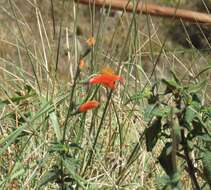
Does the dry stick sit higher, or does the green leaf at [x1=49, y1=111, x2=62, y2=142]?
the dry stick

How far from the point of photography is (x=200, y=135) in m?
1.71

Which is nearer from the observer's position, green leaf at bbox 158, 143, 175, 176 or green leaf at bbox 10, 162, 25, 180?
green leaf at bbox 158, 143, 175, 176

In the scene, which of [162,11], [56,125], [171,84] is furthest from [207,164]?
[162,11]

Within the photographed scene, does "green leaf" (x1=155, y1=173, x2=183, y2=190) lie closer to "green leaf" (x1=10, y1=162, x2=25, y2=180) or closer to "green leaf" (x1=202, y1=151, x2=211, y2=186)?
"green leaf" (x1=202, y1=151, x2=211, y2=186)

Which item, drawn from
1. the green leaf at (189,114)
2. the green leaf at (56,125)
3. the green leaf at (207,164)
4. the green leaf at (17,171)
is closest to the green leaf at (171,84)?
the green leaf at (189,114)

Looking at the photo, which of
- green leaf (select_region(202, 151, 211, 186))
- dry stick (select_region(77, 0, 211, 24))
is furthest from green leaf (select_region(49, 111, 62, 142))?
dry stick (select_region(77, 0, 211, 24))

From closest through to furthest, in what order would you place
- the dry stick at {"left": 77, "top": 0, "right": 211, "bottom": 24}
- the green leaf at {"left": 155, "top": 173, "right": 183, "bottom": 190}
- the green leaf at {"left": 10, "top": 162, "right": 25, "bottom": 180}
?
the green leaf at {"left": 155, "top": 173, "right": 183, "bottom": 190}, the green leaf at {"left": 10, "top": 162, "right": 25, "bottom": 180}, the dry stick at {"left": 77, "top": 0, "right": 211, "bottom": 24}

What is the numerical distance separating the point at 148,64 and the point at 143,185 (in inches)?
235

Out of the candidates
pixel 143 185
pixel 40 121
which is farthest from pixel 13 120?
pixel 143 185

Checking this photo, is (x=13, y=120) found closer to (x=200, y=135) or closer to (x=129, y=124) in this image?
(x=129, y=124)

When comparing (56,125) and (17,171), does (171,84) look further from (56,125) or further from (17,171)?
(17,171)

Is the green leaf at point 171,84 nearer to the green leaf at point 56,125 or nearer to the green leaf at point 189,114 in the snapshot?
the green leaf at point 189,114

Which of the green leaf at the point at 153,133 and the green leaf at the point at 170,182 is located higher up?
the green leaf at the point at 153,133

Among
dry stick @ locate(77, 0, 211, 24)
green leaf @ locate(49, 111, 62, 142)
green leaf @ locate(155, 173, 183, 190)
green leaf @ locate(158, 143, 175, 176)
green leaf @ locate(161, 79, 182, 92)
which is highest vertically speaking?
green leaf @ locate(161, 79, 182, 92)
